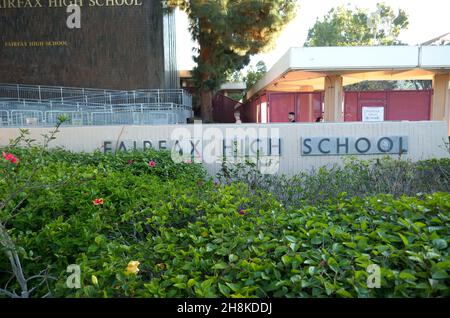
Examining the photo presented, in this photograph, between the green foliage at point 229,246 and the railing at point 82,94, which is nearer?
the green foliage at point 229,246

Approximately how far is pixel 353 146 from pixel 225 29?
35.8 feet

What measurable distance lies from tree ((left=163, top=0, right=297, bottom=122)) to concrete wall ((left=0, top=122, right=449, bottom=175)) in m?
10.0

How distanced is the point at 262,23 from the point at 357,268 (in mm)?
17500

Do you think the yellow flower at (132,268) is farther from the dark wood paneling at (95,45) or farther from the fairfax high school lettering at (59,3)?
the fairfax high school lettering at (59,3)

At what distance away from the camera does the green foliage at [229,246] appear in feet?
6.23

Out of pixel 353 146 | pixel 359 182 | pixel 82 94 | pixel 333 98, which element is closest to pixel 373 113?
pixel 333 98

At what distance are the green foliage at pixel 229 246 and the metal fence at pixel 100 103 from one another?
10.8 metres

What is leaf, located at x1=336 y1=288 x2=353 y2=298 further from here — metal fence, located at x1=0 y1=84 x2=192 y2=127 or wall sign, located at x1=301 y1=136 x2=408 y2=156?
metal fence, located at x1=0 y1=84 x2=192 y2=127

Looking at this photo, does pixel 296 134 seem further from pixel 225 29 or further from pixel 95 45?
pixel 95 45

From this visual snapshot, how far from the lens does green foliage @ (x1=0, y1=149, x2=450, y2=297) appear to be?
1899 millimetres

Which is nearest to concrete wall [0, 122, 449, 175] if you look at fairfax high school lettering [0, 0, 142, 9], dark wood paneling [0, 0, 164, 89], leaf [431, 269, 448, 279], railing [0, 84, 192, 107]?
leaf [431, 269, 448, 279]

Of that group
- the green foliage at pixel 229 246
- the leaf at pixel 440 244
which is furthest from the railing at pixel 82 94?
the leaf at pixel 440 244
